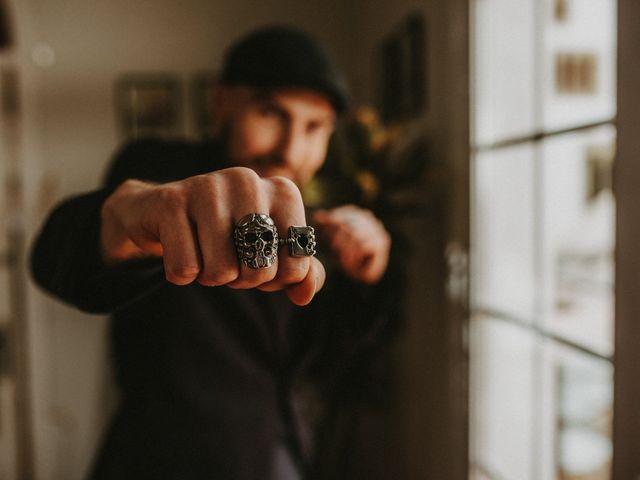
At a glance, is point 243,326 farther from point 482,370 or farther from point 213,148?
point 482,370

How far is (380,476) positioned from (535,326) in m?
0.95

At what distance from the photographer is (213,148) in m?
0.45

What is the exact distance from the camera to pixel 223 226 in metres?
0.21

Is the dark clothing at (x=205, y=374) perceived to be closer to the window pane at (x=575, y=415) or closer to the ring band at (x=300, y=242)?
the ring band at (x=300, y=242)

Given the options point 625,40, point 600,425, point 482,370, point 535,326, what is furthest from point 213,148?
point 600,425

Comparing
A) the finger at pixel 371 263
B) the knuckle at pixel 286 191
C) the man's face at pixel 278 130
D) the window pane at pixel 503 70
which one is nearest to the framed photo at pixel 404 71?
the window pane at pixel 503 70

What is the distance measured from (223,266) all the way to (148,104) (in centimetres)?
204

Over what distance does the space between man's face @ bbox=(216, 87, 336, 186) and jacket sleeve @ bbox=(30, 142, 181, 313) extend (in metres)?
0.09

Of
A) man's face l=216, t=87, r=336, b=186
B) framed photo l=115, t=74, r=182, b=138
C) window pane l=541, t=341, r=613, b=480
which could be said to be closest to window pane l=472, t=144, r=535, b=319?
window pane l=541, t=341, r=613, b=480

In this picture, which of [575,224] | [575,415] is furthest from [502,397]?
[575,224]

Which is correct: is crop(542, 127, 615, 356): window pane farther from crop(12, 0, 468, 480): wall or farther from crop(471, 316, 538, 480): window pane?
crop(12, 0, 468, 480): wall

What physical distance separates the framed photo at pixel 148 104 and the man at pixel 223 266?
1.50 m

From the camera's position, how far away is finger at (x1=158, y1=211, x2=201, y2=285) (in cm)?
21

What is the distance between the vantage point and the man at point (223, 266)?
0.22m
